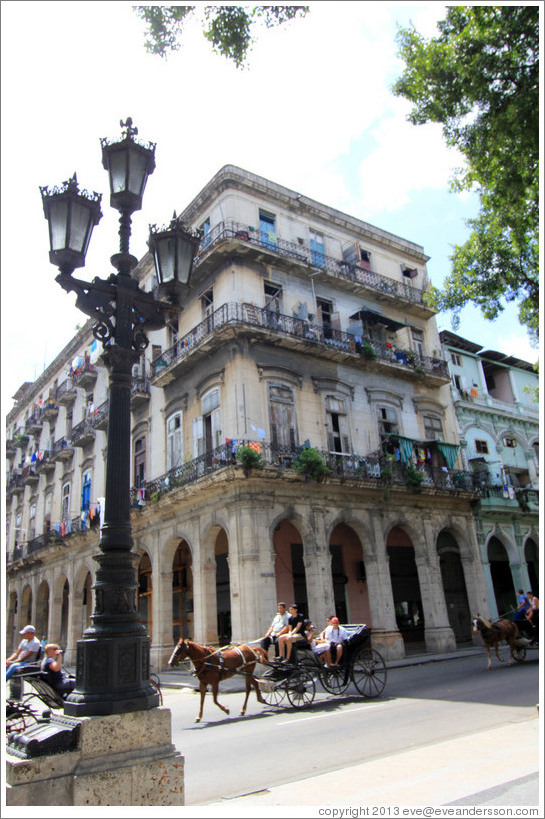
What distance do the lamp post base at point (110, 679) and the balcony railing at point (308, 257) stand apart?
54.1 feet

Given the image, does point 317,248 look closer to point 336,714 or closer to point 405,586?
point 405,586

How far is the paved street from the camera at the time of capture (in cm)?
520

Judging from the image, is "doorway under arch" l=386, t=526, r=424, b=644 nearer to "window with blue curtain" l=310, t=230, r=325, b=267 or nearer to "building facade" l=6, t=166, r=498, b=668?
"building facade" l=6, t=166, r=498, b=668

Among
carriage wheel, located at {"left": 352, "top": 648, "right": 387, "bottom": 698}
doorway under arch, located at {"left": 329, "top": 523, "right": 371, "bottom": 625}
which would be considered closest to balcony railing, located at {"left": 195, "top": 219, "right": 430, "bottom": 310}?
doorway under arch, located at {"left": 329, "top": 523, "right": 371, "bottom": 625}

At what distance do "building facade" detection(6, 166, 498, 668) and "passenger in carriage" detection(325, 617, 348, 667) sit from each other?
4.59 meters

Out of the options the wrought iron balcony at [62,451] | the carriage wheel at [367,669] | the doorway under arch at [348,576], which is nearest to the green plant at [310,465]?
the doorway under arch at [348,576]

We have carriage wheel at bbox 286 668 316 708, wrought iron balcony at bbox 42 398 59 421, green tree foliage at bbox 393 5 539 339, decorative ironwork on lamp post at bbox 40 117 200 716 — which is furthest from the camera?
wrought iron balcony at bbox 42 398 59 421


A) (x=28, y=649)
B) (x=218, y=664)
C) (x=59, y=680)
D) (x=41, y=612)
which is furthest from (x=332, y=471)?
(x=41, y=612)

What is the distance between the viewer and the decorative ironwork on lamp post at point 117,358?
4.28m

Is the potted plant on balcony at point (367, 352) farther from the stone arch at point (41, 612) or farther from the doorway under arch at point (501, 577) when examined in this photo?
the stone arch at point (41, 612)

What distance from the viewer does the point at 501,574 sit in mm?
25109

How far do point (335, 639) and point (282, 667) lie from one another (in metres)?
1.44

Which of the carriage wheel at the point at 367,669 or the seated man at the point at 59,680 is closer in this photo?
the seated man at the point at 59,680

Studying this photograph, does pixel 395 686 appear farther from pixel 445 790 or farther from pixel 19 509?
pixel 19 509
